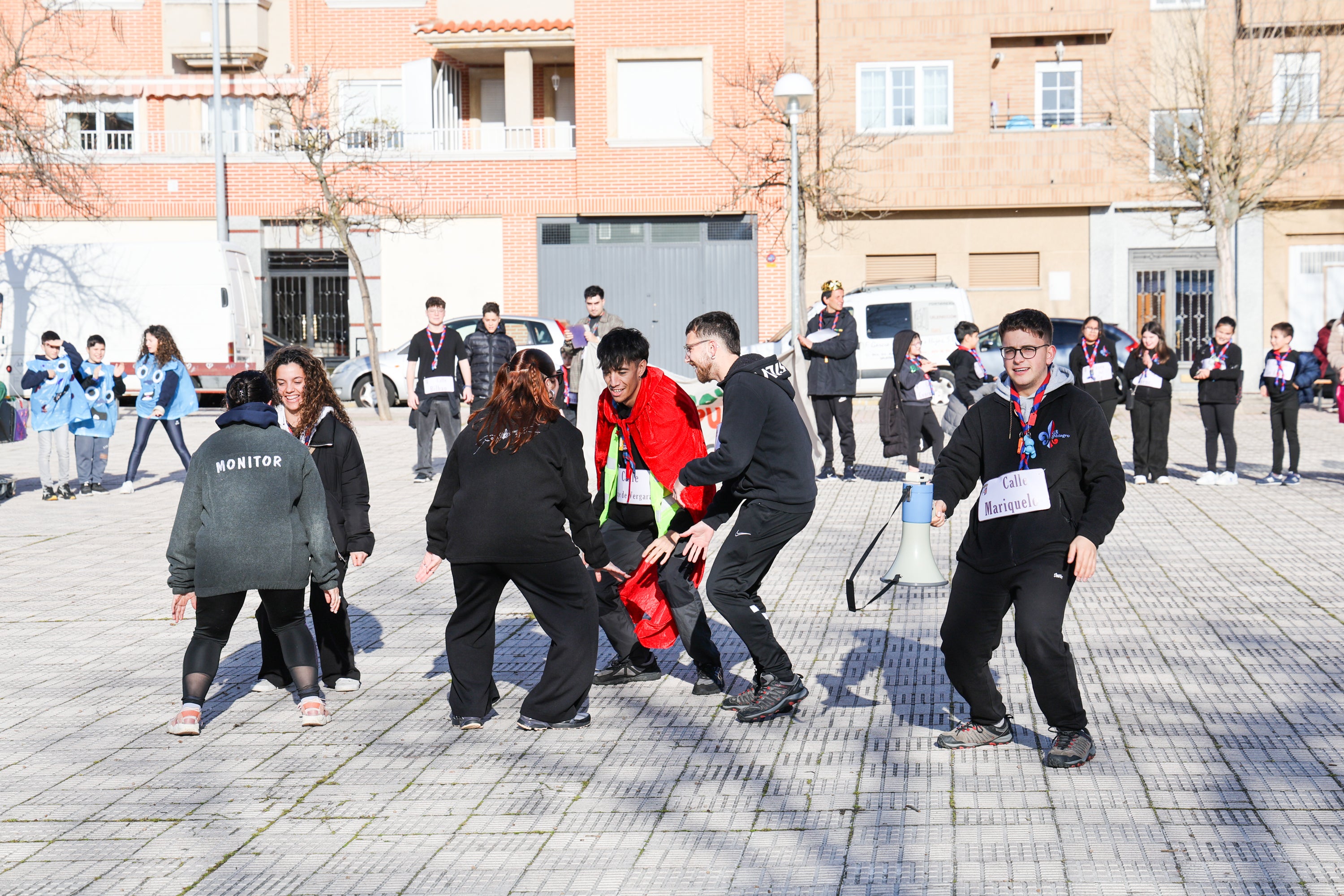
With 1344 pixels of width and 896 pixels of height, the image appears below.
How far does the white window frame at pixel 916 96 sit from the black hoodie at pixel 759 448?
25.0 meters

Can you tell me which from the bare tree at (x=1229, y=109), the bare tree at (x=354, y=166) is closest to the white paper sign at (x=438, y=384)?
the bare tree at (x=354, y=166)

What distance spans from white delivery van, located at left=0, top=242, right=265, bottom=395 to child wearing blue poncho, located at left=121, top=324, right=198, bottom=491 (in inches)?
446

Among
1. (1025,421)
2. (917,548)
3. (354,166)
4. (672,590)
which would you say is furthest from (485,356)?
(354,166)

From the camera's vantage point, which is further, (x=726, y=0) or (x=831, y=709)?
(x=726, y=0)

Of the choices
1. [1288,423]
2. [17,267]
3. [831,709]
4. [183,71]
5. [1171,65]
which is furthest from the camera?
[183,71]

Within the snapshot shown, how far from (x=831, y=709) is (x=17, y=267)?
24.6 metres

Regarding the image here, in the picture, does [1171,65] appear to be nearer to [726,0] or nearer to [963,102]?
[963,102]

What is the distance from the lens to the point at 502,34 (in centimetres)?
3086

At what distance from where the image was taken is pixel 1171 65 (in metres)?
29.5

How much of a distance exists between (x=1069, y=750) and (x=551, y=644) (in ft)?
7.13

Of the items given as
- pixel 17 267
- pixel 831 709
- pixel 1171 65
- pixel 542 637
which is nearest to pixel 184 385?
pixel 542 637

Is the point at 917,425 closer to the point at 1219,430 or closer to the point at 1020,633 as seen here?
the point at 1219,430

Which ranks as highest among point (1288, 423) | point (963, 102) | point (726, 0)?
point (726, 0)

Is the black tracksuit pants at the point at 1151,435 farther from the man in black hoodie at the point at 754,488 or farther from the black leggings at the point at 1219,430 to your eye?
the man in black hoodie at the point at 754,488
